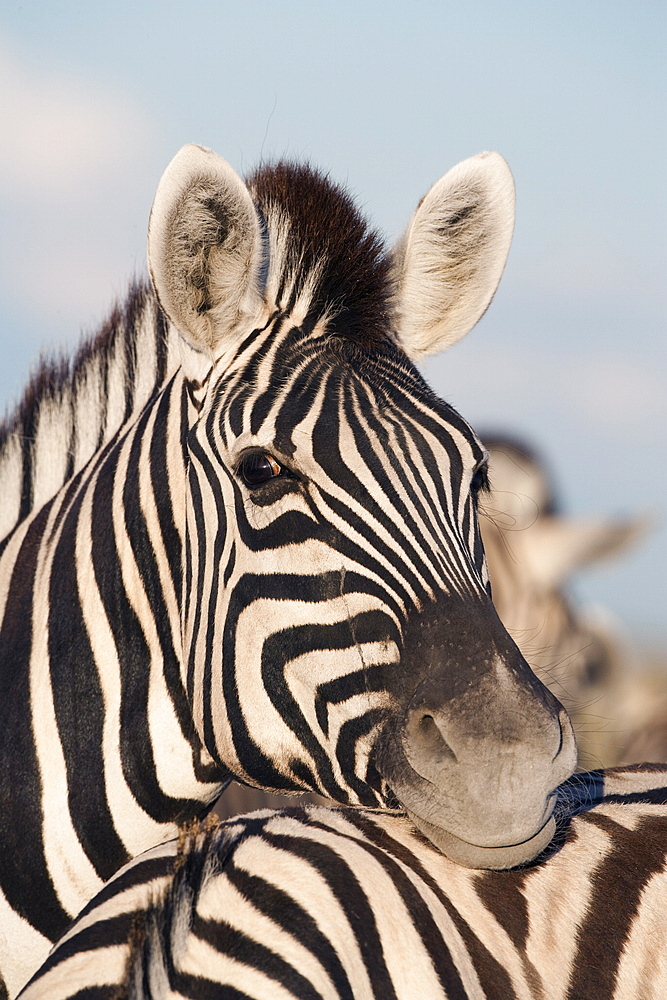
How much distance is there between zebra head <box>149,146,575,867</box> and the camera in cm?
256

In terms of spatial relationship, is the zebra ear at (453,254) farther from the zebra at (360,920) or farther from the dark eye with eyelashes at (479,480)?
the zebra at (360,920)

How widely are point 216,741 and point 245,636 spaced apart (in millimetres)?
347

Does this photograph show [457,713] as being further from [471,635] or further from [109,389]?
[109,389]

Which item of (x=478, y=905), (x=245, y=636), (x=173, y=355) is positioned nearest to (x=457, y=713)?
(x=478, y=905)

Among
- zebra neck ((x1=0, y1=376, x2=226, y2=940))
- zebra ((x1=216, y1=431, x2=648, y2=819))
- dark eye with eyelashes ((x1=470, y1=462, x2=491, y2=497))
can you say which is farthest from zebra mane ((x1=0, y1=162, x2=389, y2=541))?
zebra ((x1=216, y1=431, x2=648, y2=819))

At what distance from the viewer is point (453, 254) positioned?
151 inches

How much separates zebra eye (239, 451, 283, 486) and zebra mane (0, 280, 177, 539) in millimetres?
1000

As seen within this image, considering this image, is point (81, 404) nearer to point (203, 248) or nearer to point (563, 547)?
point (203, 248)

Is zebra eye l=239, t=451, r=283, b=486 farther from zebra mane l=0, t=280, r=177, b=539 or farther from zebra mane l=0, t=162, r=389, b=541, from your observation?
zebra mane l=0, t=280, r=177, b=539

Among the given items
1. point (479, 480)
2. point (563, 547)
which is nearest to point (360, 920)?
point (479, 480)

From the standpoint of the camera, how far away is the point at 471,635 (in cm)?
274

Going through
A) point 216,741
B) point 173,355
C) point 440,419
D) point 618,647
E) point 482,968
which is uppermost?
point 173,355

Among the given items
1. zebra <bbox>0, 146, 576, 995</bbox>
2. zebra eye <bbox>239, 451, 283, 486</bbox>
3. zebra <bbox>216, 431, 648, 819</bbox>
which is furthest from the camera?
zebra <bbox>216, 431, 648, 819</bbox>

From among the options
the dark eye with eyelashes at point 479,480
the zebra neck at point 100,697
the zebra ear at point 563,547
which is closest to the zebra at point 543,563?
the zebra ear at point 563,547
